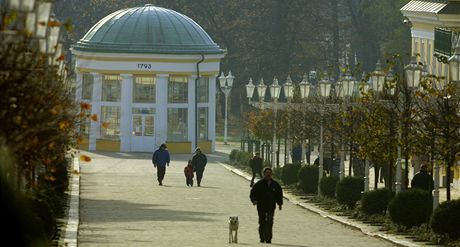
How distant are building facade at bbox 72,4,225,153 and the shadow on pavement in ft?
113

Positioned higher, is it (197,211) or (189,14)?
(189,14)

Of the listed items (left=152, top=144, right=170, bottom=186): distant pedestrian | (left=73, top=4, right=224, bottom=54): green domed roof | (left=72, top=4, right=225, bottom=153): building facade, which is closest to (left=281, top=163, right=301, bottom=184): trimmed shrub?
(left=152, top=144, right=170, bottom=186): distant pedestrian

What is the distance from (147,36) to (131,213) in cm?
4098

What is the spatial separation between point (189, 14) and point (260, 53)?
15.3 feet

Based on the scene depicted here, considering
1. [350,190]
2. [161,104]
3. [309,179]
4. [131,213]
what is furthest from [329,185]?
[161,104]

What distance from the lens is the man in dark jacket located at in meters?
31.3

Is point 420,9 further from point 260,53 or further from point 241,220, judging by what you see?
point 260,53

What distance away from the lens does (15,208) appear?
→ 17078 mm

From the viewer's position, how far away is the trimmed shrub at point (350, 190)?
40969mm

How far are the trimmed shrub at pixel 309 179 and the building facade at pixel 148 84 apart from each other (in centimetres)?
2973

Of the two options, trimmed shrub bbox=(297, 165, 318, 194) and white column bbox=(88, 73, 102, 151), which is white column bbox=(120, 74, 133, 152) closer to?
white column bbox=(88, 73, 102, 151)

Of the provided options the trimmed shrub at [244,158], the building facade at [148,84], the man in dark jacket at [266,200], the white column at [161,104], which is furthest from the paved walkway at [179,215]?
the white column at [161,104]

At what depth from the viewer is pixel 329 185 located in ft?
149

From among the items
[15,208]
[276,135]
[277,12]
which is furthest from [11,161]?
[277,12]
